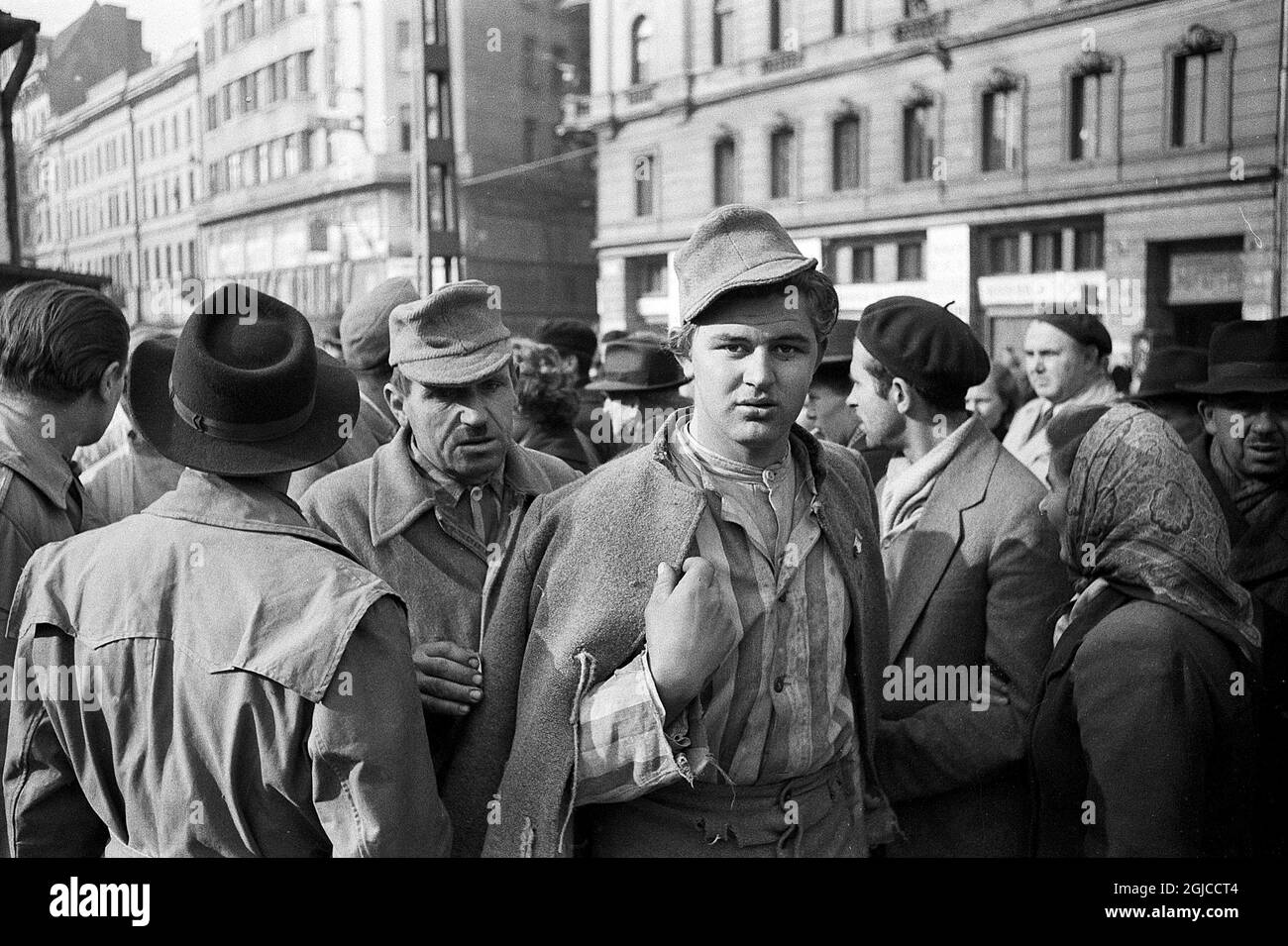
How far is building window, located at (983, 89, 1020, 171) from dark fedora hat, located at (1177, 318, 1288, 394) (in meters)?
12.0

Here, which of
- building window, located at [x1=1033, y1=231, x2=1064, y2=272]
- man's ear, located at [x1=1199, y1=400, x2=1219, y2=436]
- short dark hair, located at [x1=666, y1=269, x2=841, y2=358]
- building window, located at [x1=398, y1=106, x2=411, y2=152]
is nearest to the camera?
short dark hair, located at [x1=666, y1=269, x2=841, y2=358]

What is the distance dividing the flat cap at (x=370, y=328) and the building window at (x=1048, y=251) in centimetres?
1337

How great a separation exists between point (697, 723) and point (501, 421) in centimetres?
122

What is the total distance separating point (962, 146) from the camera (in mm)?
15672

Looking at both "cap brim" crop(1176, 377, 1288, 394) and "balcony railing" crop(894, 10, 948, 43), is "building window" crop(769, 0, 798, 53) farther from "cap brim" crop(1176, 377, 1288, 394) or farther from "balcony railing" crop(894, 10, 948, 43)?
"cap brim" crop(1176, 377, 1288, 394)

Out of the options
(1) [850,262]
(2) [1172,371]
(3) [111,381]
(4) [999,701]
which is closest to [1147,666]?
(4) [999,701]

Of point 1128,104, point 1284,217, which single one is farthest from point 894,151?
point 1284,217

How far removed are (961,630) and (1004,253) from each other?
14.5 m

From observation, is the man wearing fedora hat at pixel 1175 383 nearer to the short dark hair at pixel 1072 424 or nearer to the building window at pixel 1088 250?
the short dark hair at pixel 1072 424

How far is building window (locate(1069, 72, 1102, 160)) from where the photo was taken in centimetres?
1334

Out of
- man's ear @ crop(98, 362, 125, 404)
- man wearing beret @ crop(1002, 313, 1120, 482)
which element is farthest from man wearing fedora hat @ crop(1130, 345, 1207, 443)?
man's ear @ crop(98, 362, 125, 404)

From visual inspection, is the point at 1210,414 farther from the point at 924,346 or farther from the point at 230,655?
the point at 230,655

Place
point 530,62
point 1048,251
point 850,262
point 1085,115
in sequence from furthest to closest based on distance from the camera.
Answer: point 850,262 < point 1048,251 < point 1085,115 < point 530,62

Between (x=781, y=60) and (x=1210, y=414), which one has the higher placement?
(x=781, y=60)
